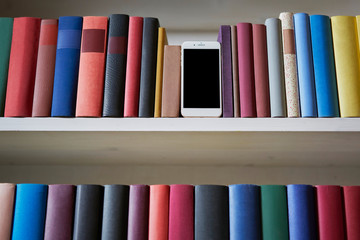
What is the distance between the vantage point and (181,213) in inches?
28.6

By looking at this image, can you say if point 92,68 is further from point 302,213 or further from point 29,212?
point 302,213

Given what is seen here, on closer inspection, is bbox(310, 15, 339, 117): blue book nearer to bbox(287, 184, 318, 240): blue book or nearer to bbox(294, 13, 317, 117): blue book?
Result: bbox(294, 13, 317, 117): blue book

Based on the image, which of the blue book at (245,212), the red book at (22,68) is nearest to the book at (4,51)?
the red book at (22,68)

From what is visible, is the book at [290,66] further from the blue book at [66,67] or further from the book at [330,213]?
the blue book at [66,67]

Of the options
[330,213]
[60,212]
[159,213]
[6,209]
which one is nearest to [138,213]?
[159,213]

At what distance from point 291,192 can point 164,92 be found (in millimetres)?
303

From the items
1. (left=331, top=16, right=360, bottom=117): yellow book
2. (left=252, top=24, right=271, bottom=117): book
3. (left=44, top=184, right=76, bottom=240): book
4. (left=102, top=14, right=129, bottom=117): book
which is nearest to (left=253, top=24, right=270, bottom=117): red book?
(left=252, top=24, right=271, bottom=117): book

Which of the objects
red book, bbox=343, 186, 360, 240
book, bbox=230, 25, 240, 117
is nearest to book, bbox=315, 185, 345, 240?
red book, bbox=343, 186, 360, 240

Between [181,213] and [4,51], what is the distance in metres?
0.48

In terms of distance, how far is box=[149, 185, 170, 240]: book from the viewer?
2.38 ft

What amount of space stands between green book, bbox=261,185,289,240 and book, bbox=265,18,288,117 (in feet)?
0.48

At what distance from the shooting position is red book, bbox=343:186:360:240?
0.71 metres

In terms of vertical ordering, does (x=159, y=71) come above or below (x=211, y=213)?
Answer: above

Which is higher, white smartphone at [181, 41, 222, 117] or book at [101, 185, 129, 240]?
white smartphone at [181, 41, 222, 117]
